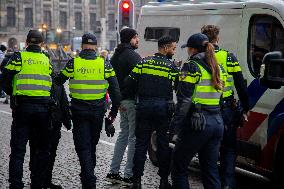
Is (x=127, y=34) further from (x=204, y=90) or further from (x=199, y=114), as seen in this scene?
(x=199, y=114)

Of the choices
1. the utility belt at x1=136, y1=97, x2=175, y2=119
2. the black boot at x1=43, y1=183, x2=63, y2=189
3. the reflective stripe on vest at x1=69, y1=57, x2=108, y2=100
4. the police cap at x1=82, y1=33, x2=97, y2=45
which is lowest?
the black boot at x1=43, y1=183, x2=63, y2=189

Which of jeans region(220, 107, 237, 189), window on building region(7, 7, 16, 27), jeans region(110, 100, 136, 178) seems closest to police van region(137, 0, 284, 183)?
jeans region(220, 107, 237, 189)

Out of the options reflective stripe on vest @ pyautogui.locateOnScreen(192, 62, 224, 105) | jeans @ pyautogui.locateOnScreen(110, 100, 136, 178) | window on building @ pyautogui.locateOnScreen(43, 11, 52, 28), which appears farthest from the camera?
window on building @ pyautogui.locateOnScreen(43, 11, 52, 28)

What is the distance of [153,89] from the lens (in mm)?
6312

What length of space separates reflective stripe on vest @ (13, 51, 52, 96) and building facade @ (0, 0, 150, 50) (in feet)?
217

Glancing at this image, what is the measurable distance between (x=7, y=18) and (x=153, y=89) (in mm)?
74405

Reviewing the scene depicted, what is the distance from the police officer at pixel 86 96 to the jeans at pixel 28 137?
0.36m

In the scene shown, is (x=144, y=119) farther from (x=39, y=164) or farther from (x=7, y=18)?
(x=7, y=18)

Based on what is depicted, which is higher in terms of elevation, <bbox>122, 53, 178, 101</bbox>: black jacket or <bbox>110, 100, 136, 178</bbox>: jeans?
<bbox>122, 53, 178, 101</bbox>: black jacket

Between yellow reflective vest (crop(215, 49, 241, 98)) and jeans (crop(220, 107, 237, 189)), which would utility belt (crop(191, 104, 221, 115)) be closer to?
yellow reflective vest (crop(215, 49, 241, 98))

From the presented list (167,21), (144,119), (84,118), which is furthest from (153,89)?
(167,21)

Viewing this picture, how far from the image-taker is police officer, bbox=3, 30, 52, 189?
605cm

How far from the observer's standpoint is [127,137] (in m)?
7.44

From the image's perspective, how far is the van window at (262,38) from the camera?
6156mm
